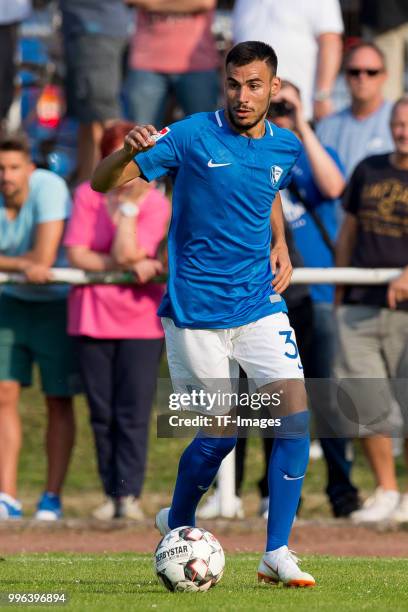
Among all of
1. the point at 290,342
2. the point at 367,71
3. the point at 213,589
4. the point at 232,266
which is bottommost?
the point at 213,589

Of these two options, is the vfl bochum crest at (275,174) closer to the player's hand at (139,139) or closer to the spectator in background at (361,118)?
the player's hand at (139,139)

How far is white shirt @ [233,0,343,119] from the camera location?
11688mm

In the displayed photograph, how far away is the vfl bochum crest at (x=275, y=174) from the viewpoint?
22.8 ft

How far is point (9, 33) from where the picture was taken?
1262 centimetres

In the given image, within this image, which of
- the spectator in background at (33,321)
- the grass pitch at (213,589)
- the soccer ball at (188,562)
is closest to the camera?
the grass pitch at (213,589)

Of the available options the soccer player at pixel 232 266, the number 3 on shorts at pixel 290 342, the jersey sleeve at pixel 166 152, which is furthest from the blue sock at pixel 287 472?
the jersey sleeve at pixel 166 152

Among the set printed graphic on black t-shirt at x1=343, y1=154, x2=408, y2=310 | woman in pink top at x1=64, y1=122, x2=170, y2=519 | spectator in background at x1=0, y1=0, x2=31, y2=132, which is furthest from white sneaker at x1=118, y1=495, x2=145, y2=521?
spectator in background at x1=0, y1=0, x2=31, y2=132

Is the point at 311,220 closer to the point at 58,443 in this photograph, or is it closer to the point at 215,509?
the point at 215,509

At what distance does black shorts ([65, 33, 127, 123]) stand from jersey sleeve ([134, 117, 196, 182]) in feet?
18.2

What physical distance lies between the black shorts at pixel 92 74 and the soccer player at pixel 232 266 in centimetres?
545

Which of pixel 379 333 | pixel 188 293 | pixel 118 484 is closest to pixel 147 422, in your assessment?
pixel 118 484

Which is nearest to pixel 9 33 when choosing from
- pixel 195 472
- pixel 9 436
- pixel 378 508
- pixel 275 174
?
pixel 9 436

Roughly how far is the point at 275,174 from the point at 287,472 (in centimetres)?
150

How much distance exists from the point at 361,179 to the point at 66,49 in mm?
3574
